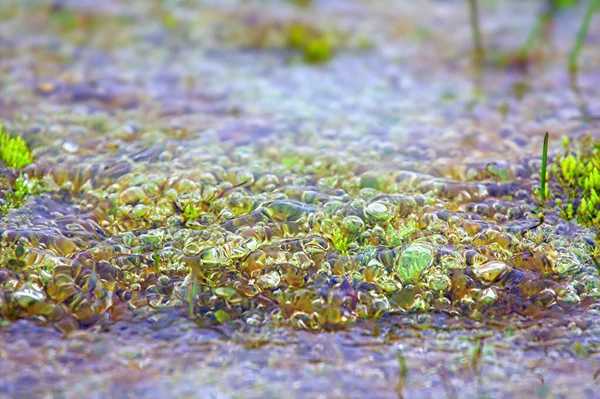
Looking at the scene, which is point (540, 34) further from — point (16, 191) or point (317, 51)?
point (16, 191)

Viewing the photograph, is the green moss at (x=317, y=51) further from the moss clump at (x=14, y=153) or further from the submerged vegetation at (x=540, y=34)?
the moss clump at (x=14, y=153)

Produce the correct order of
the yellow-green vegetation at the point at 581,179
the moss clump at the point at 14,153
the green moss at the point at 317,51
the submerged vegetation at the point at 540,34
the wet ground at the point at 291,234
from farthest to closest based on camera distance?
1. the green moss at the point at 317,51
2. the submerged vegetation at the point at 540,34
3. the moss clump at the point at 14,153
4. the yellow-green vegetation at the point at 581,179
5. the wet ground at the point at 291,234

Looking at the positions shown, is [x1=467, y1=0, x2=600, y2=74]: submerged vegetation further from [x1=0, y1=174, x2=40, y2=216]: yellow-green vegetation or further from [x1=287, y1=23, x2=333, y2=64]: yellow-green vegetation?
[x1=0, y1=174, x2=40, y2=216]: yellow-green vegetation

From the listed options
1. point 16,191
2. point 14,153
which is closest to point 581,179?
point 16,191

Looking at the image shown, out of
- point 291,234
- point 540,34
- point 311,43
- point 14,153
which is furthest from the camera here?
point 540,34

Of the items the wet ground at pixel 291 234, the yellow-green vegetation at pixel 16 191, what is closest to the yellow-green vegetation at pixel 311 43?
the wet ground at pixel 291 234

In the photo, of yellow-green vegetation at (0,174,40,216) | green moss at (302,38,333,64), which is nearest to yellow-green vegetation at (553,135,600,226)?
green moss at (302,38,333,64)
